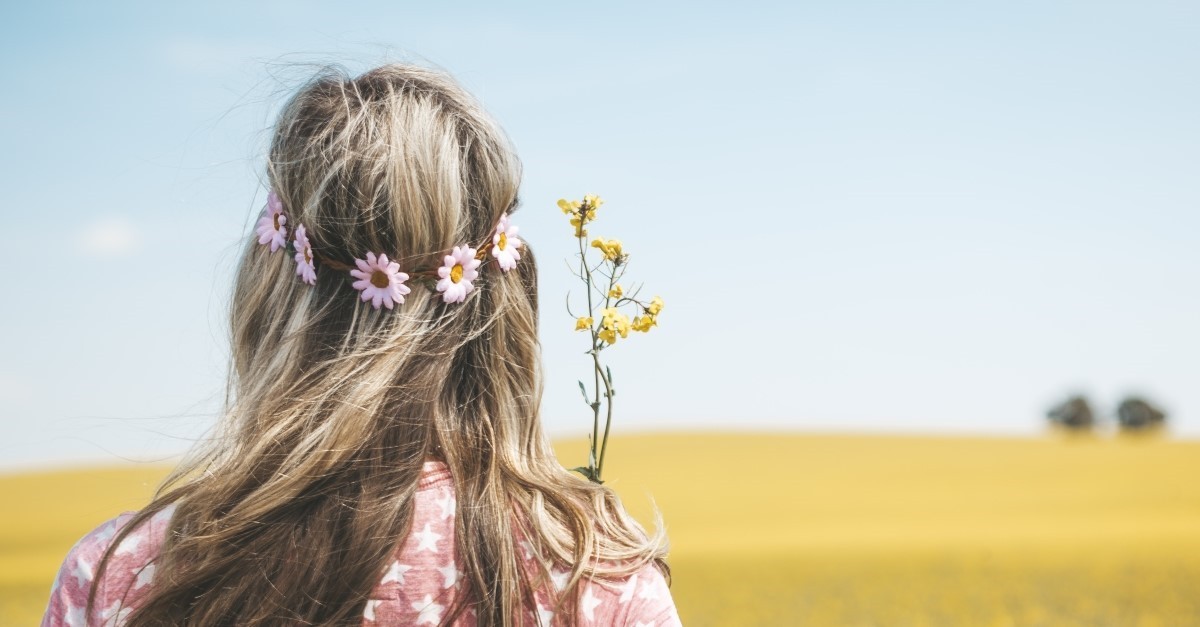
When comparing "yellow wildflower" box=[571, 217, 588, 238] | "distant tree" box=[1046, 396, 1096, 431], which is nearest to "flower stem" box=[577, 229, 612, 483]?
"yellow wildflower" box=[571, 217, 588, 238]

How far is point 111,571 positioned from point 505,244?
0.81 metres

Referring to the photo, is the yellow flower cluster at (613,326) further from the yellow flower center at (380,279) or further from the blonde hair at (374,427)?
the yellow flower center at (380,279)

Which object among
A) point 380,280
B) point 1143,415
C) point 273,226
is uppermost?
point 273,226

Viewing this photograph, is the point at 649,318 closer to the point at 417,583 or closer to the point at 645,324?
the point at 645,324

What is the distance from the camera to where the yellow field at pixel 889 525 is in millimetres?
11719

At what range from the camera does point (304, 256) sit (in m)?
1.79

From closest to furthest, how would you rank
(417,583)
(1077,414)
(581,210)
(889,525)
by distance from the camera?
(417,583) → (581,210) → (889,525) → (1077,414)

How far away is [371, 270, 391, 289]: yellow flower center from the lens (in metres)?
1.73

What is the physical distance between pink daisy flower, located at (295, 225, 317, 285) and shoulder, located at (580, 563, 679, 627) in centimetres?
66

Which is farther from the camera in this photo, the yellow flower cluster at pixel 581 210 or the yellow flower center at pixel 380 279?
the yellow flower cluster at pixel 581 210

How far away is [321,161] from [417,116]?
6.8 inches

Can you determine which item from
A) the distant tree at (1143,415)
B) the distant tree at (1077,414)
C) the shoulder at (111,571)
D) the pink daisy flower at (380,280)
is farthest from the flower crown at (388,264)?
the distant tree at (1143,415)

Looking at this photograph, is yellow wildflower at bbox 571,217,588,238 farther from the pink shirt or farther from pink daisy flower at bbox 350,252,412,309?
the pink shirt

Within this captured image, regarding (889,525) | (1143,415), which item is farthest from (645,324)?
(1143,415)
